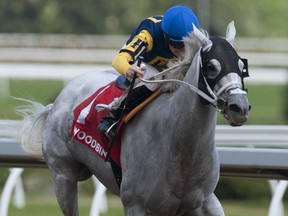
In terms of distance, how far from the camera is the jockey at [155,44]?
5.49m

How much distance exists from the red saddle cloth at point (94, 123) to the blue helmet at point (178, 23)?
2.01 feet

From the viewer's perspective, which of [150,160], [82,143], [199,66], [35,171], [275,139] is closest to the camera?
[199,66]

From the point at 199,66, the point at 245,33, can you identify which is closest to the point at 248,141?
the point at 199,66

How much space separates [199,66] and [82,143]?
1329 millimetres

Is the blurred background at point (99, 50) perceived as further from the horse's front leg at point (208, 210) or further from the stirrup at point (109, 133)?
the horse's front leg at point (208, 210)

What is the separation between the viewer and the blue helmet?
546 centimetres

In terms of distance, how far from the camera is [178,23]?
548cm

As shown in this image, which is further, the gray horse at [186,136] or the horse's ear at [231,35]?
the horse's ear at [231,35]

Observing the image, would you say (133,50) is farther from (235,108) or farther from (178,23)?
(235,108)

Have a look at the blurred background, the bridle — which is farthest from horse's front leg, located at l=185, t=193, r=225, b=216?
the blurred background

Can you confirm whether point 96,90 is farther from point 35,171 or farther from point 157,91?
point 35,171

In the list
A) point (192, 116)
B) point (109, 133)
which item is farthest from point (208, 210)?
point (109, 133)

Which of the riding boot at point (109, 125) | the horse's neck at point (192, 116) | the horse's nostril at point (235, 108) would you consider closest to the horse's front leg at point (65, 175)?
the riding boot at point (109, 125)

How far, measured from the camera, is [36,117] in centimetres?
696
